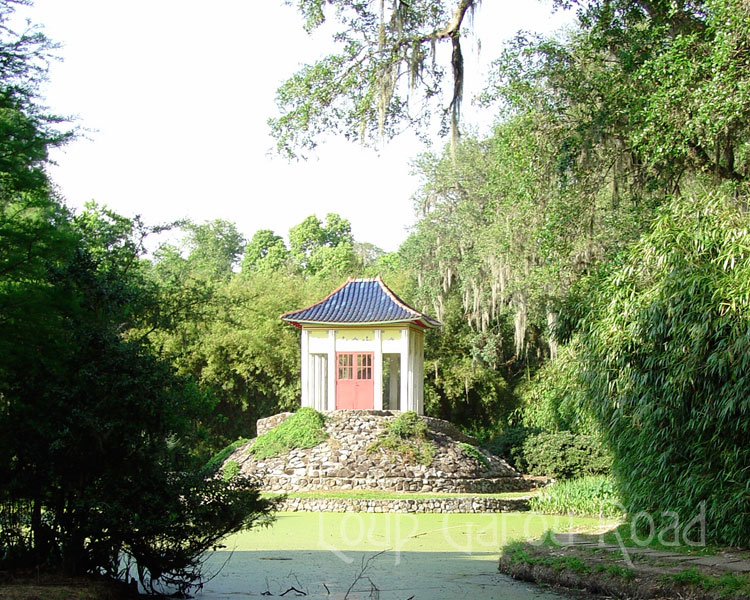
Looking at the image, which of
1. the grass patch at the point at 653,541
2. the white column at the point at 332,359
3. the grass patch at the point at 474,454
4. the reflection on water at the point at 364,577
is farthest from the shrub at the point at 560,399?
the white column at the point at 332,359

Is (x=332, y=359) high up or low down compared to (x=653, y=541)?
up

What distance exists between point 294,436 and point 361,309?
12.6 feet

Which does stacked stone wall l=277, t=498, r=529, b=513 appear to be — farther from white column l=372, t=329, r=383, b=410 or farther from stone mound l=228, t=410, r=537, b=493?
white column l=372, t=329, r=383, b=410

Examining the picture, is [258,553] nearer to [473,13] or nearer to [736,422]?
[736,422]

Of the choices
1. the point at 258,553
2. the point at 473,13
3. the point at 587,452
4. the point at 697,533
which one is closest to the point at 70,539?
the point at 258,553

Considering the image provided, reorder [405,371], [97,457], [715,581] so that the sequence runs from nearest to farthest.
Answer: [715,581] < [97,457] < [405,371]

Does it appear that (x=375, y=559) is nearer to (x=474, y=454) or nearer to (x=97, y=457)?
(x=97, y=457)

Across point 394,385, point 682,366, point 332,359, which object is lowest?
point 682,366

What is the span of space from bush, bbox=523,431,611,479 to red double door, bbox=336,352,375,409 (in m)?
4.30

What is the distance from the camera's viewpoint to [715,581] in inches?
254

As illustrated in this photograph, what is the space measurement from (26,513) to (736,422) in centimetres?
671

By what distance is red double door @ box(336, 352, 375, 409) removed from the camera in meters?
20.8

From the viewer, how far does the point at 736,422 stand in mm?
8344

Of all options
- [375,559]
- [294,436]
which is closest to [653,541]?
[375,559]
